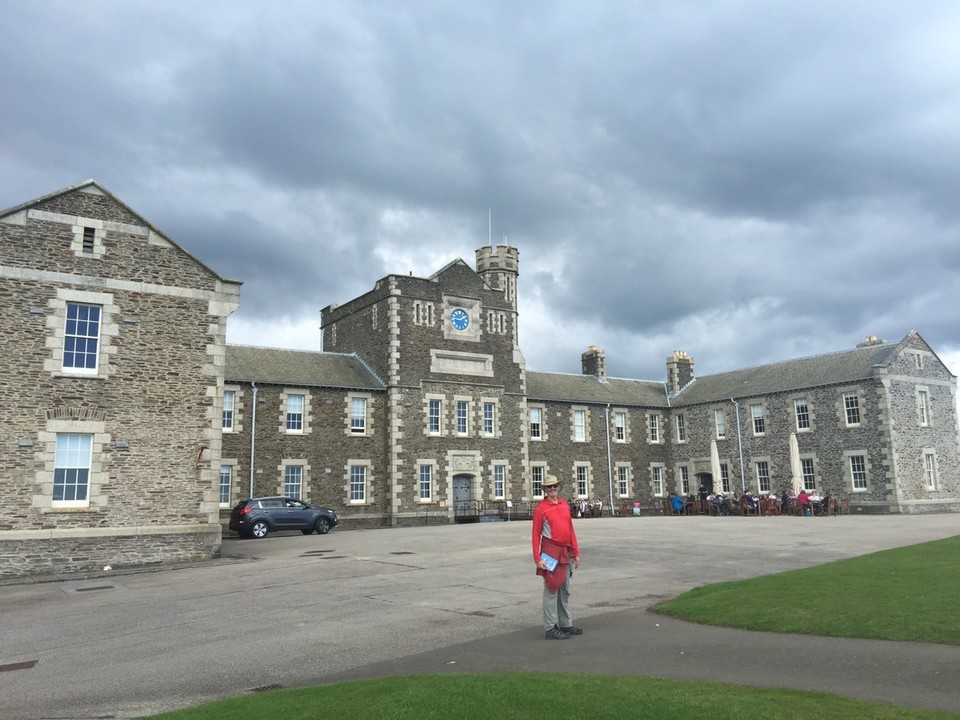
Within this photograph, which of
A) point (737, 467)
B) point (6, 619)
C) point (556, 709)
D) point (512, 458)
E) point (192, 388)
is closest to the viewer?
point (556, 709)

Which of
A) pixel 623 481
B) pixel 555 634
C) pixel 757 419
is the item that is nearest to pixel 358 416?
pixel 623 481

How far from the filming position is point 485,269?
154 feet

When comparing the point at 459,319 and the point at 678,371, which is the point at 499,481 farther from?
the point at 678,371

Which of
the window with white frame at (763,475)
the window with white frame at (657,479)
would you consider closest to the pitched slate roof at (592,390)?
the window with white frame at (657,479)

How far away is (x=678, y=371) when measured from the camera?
175 ft

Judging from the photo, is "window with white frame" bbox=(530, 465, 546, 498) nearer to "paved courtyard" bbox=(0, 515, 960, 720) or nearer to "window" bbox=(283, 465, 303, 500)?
"window" bbox=(283, 465, 303, 500)

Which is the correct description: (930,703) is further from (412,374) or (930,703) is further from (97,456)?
(412,374)

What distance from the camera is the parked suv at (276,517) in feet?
96.5

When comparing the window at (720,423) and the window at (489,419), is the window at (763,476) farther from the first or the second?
the window at (489,419)

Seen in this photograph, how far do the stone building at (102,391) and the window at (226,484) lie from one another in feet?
38.5

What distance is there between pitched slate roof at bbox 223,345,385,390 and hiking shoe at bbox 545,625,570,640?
27.1 meters

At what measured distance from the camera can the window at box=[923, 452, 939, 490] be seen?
134 ft

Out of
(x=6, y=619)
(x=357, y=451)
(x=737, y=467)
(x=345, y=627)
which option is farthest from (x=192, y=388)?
(x=737, y=467)

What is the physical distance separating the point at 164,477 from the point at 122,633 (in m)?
10.5
